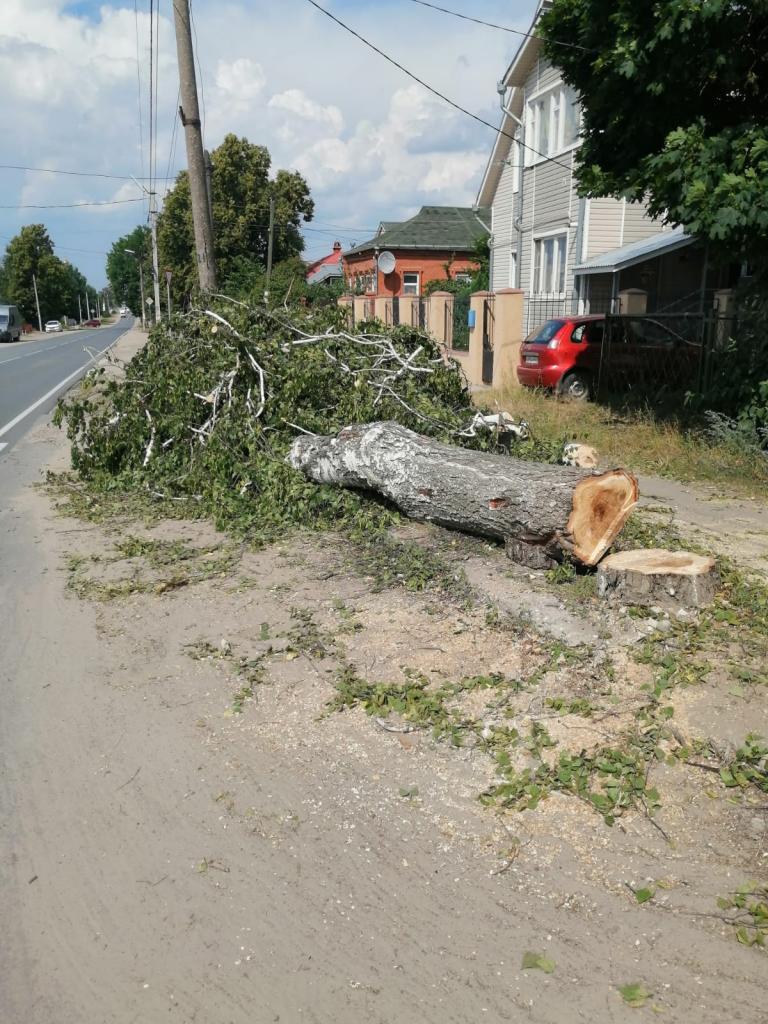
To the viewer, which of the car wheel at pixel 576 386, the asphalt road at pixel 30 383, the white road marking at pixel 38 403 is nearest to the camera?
the white road marking at pixel 38 403

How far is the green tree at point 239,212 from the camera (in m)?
49.8

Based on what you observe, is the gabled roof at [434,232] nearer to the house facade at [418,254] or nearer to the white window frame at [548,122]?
the house facade at [418,254]

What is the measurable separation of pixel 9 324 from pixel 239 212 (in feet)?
56.1

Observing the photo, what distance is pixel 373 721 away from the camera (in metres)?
4.18

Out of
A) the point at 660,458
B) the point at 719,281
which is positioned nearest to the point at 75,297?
the point at 719,281

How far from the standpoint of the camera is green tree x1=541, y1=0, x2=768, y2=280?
8.48 m

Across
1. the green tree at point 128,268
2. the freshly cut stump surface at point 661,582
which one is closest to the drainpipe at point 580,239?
the freshly cut stump surface at point 661,582

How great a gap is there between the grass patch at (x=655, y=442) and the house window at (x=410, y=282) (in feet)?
97.4

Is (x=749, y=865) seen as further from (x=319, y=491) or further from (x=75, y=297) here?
(x=75, y=297)

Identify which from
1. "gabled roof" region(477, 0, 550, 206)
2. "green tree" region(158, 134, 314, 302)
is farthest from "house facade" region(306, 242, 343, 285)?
"gabled roof" region(477, 0, 550, 206)

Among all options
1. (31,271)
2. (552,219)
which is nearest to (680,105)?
(552,219)

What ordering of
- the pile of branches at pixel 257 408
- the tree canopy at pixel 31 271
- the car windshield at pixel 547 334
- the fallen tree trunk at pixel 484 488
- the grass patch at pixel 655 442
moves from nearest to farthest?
1. the fallen tree trunk at pixel 484 488
2. the pile of branches at pixel 257 408
3. the grass patch at pixel 655 442
4. the car windshield at pixel 547 334
5. the tree canopy at pixel 31 271

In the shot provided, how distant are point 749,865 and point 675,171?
763 cm

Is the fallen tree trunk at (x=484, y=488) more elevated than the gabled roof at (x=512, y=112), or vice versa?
the gabled roof at (x=512, y=112)
